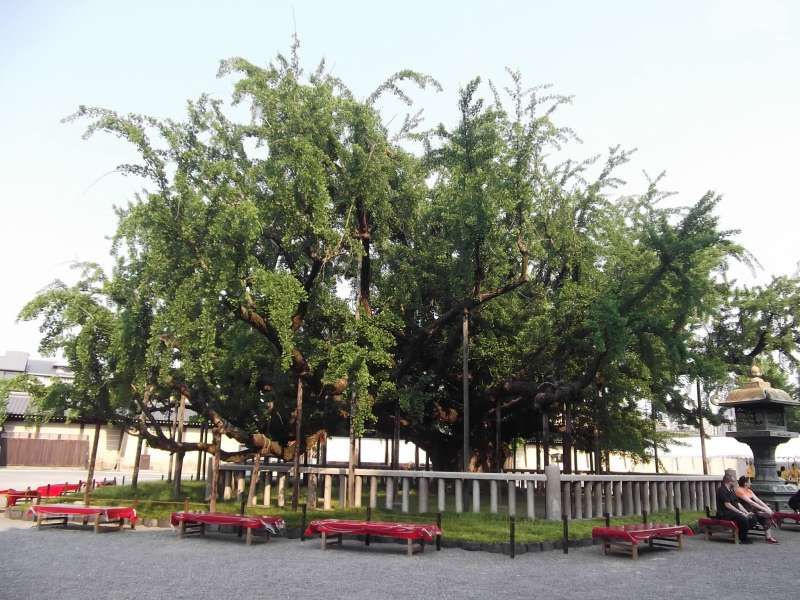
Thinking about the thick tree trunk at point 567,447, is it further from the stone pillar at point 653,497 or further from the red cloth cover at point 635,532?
the red cloth cover at point 635,532

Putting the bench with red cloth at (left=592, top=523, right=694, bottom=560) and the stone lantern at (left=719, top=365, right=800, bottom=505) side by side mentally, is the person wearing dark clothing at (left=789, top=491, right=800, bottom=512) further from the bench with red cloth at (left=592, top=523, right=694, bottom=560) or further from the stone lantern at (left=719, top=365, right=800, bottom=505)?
the bench with red cloth at (left=592, top=523, right=694, bottom=560)

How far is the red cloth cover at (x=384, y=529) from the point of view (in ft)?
40.9

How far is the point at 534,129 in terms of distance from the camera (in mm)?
19656

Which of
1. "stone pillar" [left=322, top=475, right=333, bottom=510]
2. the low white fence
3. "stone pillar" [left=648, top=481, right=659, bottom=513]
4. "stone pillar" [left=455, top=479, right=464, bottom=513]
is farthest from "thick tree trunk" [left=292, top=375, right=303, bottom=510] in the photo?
"stone pillar" [left=648, top=481, right=659, bottom=513]

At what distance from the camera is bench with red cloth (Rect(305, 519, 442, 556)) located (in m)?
12.5

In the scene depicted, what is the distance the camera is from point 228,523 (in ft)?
46.1

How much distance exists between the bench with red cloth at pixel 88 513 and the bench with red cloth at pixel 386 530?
563 centimetres

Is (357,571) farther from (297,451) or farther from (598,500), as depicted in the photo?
(598,500)

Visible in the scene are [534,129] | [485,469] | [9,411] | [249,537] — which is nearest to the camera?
[249,537]

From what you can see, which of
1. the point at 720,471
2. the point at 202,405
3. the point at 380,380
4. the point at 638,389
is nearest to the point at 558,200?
the point at 638,389

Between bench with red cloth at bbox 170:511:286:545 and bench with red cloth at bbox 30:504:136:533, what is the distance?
1.40 metres

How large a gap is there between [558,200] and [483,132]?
636 cm

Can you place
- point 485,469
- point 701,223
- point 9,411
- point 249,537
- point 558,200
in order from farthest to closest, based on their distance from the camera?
1. point 9,411
2. point 485,469
3. point 558,200
4. point 701,223
5. point 249,537

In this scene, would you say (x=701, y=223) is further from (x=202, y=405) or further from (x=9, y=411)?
(x=9, y=411)
